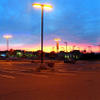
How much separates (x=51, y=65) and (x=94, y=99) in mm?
24908

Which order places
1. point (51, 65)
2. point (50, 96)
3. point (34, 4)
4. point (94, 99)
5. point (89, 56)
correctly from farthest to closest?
point (89, 56), point (51, 65), point (34, 4), point (50, 96), point (94, 99)

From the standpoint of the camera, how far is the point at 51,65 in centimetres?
3519

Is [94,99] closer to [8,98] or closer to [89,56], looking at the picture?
[8,98]

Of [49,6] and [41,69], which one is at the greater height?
[49,6]

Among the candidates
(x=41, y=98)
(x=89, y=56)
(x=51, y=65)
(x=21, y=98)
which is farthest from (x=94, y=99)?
(x=89, y=56)

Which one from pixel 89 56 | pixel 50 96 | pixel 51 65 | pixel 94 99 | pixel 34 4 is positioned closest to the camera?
pixel 94 99

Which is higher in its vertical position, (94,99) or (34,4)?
(34,4)

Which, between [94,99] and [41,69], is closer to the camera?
[94,99]

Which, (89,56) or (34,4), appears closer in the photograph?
(34,4)

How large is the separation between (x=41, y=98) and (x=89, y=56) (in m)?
126

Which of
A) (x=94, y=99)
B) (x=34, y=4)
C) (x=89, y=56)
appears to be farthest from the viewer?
(x=89, y=56)

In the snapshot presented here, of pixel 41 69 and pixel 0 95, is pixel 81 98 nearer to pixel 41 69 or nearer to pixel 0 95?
pixel 0 95

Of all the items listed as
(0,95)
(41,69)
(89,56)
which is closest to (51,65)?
(41,69)

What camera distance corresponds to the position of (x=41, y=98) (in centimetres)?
1058
